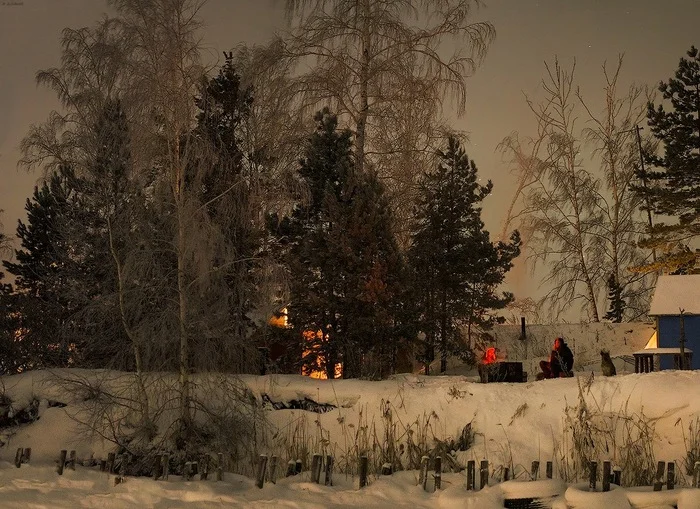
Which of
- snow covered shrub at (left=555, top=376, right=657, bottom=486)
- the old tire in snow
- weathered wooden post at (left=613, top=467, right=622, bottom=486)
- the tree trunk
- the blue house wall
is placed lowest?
the old tire in snow

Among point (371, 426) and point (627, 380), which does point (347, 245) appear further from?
point (627, 380)

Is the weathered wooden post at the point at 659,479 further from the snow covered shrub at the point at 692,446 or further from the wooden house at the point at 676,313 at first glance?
the wooden house at the point at 676,313

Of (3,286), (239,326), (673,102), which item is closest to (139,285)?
(239,326)

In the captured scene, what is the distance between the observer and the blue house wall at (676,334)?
2350 cm

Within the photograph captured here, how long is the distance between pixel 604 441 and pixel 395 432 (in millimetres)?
3921

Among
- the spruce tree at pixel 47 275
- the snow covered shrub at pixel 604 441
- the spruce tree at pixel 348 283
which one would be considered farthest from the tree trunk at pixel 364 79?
the snow covered shrub at pixel 604 441

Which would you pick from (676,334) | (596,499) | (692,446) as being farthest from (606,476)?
(676,334)

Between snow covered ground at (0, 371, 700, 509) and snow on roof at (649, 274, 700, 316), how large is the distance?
26.0 feet

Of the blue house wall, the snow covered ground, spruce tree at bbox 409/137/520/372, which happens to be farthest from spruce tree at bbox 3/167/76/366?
the blue house wall

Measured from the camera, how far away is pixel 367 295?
67.6 feet

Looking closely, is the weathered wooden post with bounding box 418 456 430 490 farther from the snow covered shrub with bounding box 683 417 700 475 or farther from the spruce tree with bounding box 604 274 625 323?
the spruce tree with bounding box 604 274 625 323

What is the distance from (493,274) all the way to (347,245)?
24.5 feet

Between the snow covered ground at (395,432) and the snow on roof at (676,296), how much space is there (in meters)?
7.91

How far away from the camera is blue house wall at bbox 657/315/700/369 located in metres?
23.5
